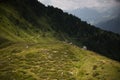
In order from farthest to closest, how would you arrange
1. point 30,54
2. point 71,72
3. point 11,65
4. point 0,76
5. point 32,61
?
point 30,54, point 32,61, point 11,65, point 71,72, point 0,76

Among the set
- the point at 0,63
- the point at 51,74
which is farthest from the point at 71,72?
the point at 0,63

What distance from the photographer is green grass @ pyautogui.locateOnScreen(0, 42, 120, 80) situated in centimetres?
14962

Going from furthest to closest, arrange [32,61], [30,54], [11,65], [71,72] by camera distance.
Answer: [30,54] < [32,61] < [11,65] < [71,72]

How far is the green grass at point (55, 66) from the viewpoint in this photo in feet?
491

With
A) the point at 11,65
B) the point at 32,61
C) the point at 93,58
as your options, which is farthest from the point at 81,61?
the point at 11,65

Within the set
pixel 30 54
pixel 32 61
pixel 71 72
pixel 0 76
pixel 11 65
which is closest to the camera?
pixel 0 76

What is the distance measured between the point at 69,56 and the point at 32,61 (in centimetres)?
2899

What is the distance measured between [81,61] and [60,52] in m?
24.4

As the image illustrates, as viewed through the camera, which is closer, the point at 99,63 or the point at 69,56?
the point at 99,63

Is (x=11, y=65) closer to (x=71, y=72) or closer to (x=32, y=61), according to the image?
(x=32, y=61)

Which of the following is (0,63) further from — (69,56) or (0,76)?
(69,56)

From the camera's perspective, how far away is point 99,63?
175 meters

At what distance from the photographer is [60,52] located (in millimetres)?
199625

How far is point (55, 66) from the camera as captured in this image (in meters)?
172
